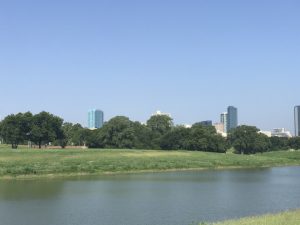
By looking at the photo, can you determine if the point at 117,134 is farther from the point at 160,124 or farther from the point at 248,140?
the point at 248,140

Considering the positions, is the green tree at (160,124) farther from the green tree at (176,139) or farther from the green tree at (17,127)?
the green tree at (17,127)

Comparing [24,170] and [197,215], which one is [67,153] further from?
[197,215]

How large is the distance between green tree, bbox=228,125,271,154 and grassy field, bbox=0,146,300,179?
191 ft

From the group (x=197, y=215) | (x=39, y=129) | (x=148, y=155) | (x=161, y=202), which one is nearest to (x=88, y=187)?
(x=161, y=202)

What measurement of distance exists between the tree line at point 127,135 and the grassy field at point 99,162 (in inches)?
1400

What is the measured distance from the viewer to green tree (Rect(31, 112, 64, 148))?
119 metres

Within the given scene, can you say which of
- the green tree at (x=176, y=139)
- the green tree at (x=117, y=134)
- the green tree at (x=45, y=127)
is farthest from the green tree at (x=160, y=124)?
the green tree at (x=45, y=127)

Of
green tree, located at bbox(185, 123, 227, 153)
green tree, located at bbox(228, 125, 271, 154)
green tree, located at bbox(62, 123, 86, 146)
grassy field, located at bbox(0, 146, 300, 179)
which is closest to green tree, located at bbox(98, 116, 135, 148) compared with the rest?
green tree, located at bbox(185, 123, 227, 153)

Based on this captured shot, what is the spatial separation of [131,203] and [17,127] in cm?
9095

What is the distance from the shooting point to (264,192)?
4331cm

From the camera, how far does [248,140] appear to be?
A: 536 feet

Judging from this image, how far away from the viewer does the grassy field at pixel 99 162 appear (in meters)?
64.1

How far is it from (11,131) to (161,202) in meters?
90.5

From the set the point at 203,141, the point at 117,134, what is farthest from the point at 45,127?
the point at 203,141
